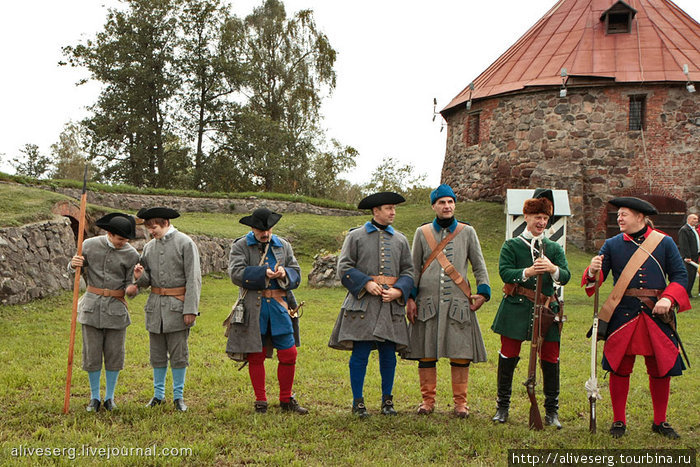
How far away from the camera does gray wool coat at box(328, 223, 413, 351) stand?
528 centimetres

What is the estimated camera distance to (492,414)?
552 cm

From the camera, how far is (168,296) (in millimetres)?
5539

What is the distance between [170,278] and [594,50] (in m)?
20.3

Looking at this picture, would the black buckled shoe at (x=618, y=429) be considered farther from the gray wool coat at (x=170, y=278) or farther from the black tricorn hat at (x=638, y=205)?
the gray wool coat at (x=170, y=278)

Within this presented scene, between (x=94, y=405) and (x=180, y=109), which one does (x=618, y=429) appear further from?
(x=180, y=109)

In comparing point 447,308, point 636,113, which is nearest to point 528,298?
point 447,308

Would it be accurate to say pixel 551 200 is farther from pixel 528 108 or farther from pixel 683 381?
pixel 528 108

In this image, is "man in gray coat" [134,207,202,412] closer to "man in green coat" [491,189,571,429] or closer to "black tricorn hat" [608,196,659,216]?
"man in green coat" [491,189,571,429]

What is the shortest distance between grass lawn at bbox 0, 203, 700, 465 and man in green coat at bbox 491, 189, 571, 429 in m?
0.32

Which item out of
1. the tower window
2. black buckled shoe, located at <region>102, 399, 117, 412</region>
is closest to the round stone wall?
the tower window

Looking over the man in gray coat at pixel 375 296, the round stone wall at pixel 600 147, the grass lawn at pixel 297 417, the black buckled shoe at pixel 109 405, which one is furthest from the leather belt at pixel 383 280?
the round stone wall at pixel 600 147

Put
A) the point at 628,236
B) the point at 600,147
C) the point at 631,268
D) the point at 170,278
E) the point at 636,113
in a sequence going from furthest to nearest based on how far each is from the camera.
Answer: the point at 600,147 < the point at 636,113 < the point at 170,278 < the point at 628,236 < the point at 631,268

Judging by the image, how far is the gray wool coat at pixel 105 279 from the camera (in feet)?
17.9

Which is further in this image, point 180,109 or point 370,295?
point 180,109
